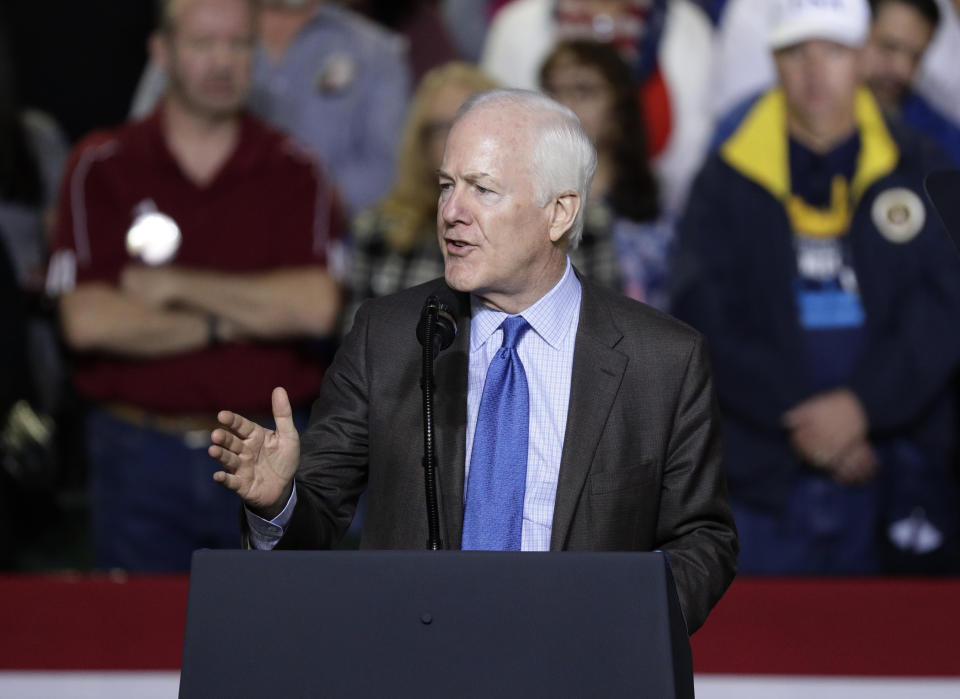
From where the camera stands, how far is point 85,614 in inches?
108

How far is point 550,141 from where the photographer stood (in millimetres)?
1978

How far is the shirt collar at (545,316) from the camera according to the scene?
6.81 feet

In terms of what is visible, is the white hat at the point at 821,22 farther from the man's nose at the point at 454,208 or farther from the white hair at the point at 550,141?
the man's nose at the point at 454,208

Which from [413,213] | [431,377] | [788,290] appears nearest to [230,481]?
[431,377]

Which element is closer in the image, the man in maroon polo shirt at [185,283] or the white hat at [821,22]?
the man in maroon polo shirt at [185,283]

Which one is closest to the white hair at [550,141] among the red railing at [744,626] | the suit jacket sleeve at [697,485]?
the suit jacket sleeve at [697,485]

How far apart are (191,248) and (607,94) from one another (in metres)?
1.26

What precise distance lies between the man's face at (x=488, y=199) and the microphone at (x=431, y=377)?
0.10 meters

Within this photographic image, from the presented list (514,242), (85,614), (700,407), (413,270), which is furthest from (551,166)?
(413,270)

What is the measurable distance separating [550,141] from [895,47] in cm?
260

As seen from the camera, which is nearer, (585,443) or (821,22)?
(585,443)

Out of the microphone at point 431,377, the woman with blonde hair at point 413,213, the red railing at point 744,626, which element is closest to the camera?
the microphone at point 431,377

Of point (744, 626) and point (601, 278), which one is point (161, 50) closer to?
point (601, 278)

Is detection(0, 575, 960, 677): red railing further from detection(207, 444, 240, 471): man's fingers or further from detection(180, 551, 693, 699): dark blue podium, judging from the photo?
detection(180, 551, 693, 699): dark blue podium
